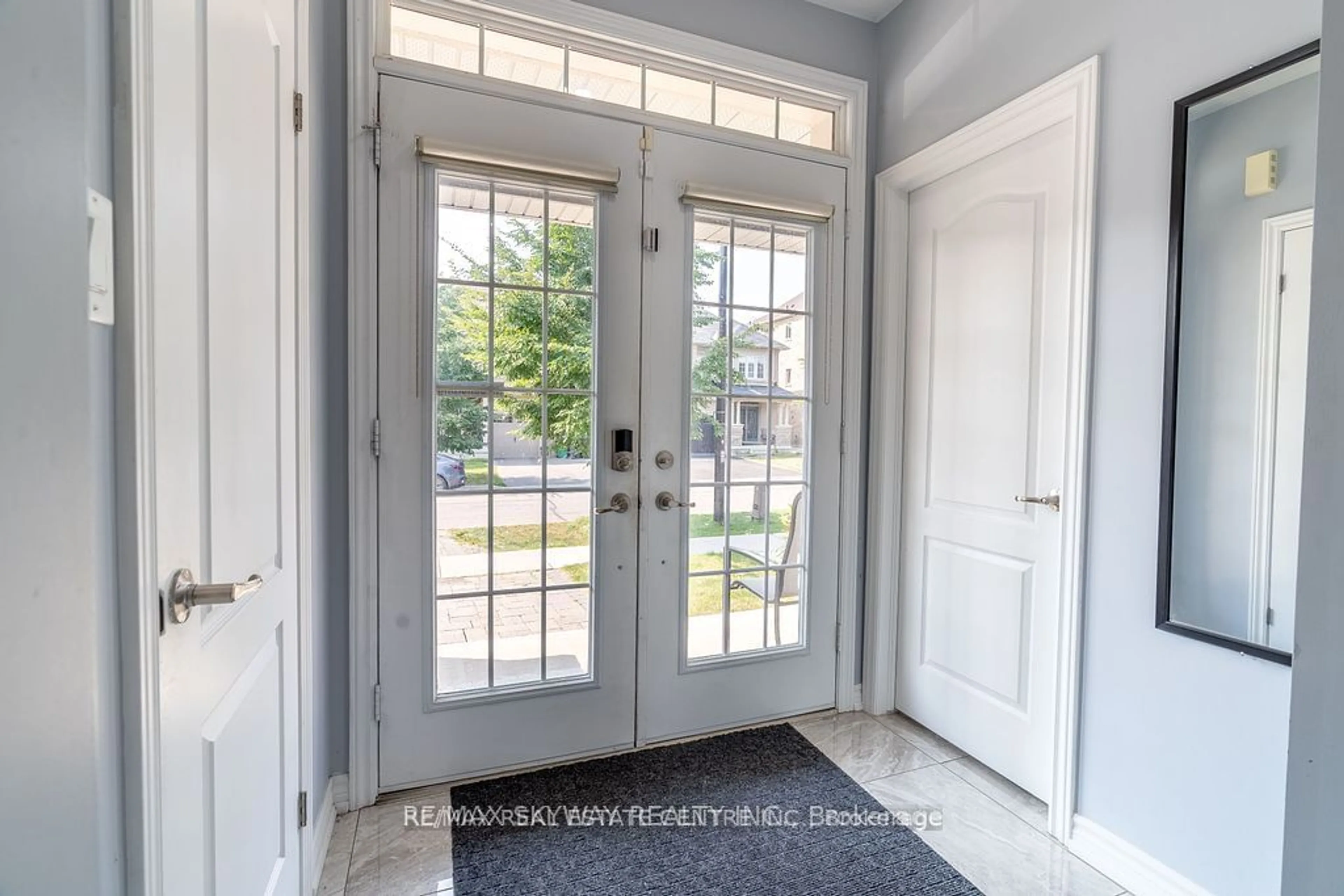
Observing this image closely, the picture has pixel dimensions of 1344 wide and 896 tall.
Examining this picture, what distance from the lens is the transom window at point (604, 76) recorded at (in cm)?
189

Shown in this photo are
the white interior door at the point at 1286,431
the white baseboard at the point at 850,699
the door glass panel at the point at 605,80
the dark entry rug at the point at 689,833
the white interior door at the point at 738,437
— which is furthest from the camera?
the white baseboard at the point at 850,699

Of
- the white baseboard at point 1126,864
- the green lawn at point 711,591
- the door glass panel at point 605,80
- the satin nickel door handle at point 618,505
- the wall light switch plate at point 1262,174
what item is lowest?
the white baseboard at point 1126,864

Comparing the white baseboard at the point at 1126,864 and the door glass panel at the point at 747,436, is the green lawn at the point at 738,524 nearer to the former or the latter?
the door glass panel at the point at 747,436

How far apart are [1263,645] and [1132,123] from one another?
4.23 ft

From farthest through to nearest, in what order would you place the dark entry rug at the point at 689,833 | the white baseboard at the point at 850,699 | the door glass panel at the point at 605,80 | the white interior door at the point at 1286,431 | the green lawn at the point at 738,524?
the white baseboard at the point at 850,699
the green lawn at the point at 738,524
the door glass panel at the point at 605,80
the dark entry rug at the point at 689,833
the white interior door at the point at 1286,431

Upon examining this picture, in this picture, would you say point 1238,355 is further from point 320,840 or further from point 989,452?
point 320,840

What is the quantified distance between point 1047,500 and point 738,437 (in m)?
1.00

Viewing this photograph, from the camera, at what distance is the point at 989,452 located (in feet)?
6.84

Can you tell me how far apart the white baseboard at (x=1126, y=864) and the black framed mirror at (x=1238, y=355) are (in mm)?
600

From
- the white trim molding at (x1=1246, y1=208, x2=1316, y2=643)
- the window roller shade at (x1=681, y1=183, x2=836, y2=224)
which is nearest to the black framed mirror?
the white trim molding at (x1=1246, y1=208, x2=1316, y2=643)

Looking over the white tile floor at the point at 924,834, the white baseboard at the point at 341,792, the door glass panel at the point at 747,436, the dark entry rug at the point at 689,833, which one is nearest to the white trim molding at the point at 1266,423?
the white tile floor at the point at 924,834

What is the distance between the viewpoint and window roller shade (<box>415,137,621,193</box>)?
5.98 feet

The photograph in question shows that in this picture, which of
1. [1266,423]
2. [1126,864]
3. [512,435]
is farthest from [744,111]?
[1126,864]

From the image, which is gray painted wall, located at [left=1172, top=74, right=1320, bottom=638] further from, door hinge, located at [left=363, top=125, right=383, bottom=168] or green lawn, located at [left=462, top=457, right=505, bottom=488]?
door hinge, located at [left=363, top=125, right=383, bottom=168]
